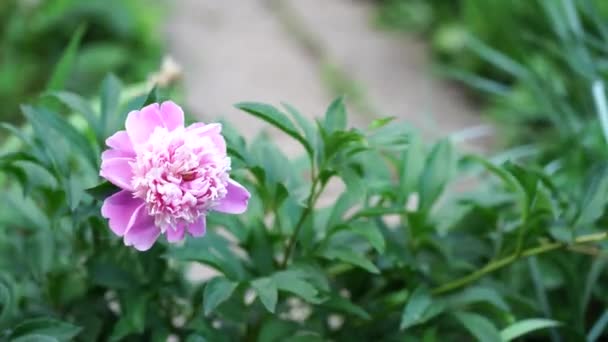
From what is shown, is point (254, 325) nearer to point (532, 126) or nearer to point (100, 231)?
point (100, 231)

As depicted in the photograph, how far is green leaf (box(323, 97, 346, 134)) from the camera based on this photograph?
79 cm

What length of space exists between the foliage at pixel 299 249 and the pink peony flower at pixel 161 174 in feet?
0.13

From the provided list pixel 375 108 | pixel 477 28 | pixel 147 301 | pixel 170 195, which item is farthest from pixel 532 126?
pixel 170 195

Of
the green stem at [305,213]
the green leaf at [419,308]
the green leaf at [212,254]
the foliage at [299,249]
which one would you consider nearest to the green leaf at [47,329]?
the foliage at [299,249]

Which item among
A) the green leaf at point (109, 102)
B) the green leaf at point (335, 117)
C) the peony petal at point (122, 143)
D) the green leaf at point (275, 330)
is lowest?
the green leaf at point (275, 330)

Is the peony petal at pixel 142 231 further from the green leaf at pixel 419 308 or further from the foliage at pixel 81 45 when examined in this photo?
the foliage at pixel 81 45

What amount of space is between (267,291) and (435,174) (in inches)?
11.9

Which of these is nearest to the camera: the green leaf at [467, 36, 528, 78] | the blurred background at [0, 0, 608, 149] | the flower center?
the flower center

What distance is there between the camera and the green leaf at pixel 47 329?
717mm

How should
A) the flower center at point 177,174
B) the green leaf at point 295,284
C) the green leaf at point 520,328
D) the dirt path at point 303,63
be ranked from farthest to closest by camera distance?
the dirt path at point 303,63
the green leaf at point 520,328
the green leaf at point 295,284
the flower center at point 177,174

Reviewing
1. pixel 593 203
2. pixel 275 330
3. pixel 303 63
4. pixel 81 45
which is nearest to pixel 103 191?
pixel 275 330

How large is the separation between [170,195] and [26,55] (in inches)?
78.1

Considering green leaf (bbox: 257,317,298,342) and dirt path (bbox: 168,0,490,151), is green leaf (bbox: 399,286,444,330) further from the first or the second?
dirt path (bbox: 168,0,490,151)

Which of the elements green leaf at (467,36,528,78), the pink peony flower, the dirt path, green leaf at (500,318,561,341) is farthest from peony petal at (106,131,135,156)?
the dirt path
